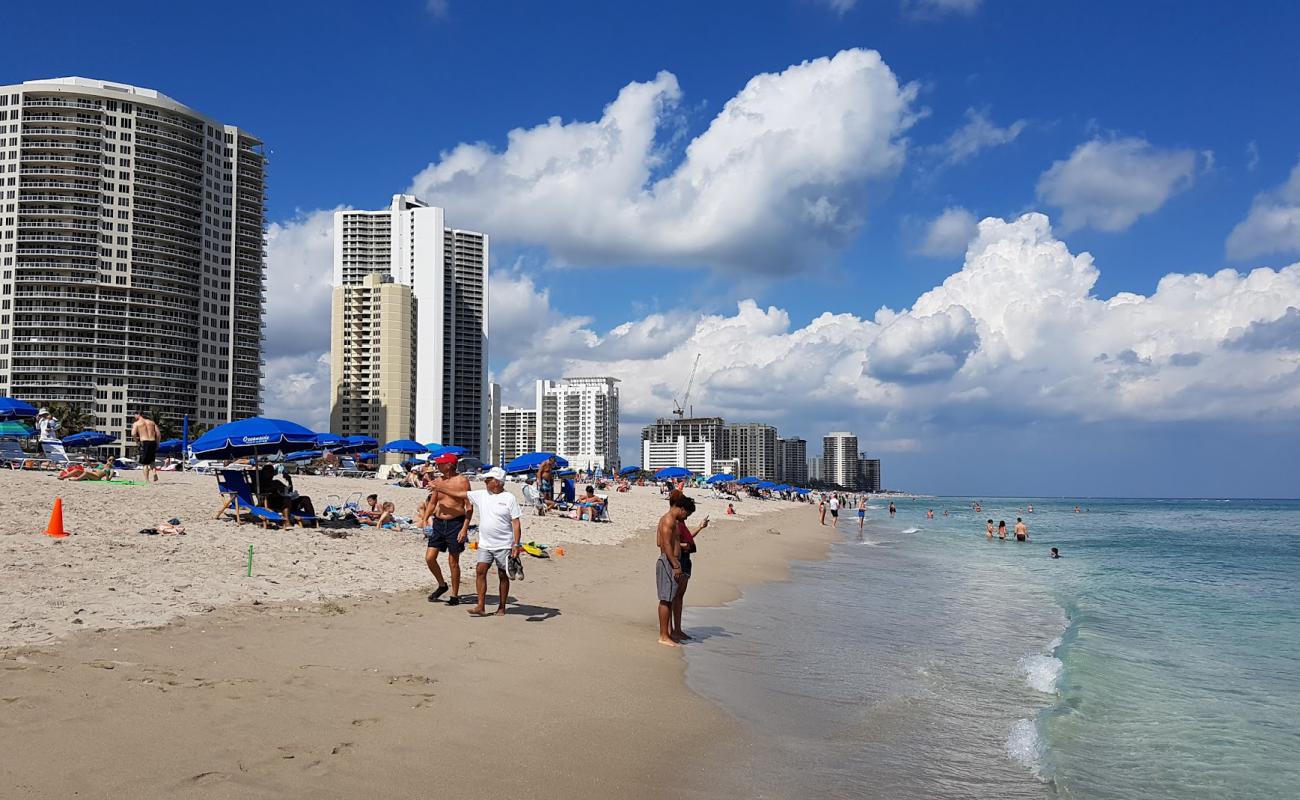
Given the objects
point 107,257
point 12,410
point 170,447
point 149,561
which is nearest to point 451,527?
point 149,561

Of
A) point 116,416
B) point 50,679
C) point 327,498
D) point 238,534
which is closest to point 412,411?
point 116,416

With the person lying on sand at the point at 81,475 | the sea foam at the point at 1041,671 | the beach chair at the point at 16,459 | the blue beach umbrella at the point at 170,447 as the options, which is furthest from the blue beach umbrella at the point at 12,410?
the sea foam at the point at 1041,671

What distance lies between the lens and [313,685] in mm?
5969

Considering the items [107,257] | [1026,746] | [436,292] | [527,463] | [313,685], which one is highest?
[436,292]

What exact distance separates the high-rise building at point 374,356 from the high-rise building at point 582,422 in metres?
66.3

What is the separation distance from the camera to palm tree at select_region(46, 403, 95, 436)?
72.3 meters

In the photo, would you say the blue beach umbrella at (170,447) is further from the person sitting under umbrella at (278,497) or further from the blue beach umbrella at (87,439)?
the person sitting under umbrella at (278,497)

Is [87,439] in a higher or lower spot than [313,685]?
higher

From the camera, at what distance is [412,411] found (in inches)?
5236

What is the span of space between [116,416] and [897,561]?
290 feet

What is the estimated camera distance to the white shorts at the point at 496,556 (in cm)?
923

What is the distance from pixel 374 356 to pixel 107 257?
136 feet

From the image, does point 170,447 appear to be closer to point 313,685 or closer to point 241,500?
point 241,500

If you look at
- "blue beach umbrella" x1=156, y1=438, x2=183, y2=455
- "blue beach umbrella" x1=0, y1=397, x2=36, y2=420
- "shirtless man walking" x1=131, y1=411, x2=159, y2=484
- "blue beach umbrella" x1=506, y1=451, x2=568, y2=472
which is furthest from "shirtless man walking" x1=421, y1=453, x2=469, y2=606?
"blue beach umbrella" x1=156, y1=438, x2=183, y2=455
